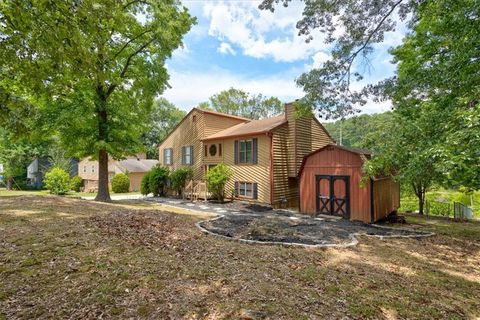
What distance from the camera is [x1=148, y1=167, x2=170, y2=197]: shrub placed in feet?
71.8

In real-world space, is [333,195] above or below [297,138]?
below

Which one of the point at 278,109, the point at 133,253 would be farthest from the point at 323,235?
the point at 278,109

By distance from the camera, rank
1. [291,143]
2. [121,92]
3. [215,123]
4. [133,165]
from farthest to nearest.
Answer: [133,165] → [215,123] → [291,143] → [121,92]

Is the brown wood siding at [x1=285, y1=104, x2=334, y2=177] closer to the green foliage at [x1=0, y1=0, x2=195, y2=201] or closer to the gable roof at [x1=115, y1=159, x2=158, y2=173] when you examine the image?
the green foliage at [x1=0, y1=0, x2=195, y2=201]

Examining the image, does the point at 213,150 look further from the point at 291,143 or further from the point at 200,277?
the point at 200,277

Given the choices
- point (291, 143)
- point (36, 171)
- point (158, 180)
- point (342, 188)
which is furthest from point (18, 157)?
point (342, 188)

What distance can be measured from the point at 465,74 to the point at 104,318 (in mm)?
10221

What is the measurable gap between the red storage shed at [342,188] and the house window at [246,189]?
141 inches

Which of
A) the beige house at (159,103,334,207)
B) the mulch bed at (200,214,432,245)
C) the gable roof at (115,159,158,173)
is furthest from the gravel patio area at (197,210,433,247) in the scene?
the gable roof at (115,159,158,173)

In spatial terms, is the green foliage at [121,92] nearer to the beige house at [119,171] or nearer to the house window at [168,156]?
the house window at [168,156]

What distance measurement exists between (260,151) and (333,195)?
17.8ft

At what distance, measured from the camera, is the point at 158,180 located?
21.9 meters

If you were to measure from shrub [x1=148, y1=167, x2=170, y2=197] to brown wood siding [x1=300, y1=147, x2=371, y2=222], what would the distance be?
1237 centimetres

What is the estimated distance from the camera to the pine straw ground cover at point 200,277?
3.38 meters
